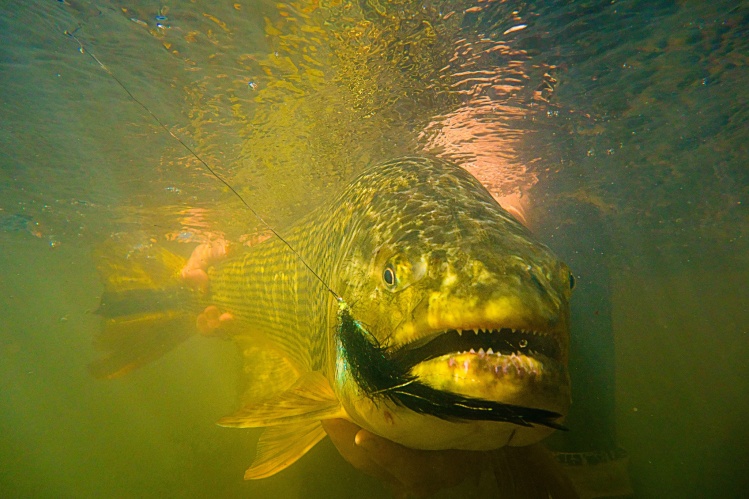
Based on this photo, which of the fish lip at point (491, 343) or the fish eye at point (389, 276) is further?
the fish eye at point (389, 276)

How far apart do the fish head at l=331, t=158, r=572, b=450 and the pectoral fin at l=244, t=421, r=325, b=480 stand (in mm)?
816

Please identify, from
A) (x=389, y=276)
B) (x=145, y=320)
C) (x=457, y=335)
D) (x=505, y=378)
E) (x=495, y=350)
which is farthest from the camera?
(x=145, y=320)

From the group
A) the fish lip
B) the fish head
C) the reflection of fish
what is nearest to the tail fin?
the reflection of fish

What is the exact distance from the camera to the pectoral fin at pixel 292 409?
2459 mm

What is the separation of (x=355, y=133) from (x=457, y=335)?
8.09 m

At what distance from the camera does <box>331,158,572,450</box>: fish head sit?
1451mm

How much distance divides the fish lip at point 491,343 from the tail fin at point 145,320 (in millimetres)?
8968

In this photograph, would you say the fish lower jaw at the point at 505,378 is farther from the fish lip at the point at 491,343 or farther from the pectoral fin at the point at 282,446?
the pectoral fin at the point at 282,446

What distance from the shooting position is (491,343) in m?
1.58

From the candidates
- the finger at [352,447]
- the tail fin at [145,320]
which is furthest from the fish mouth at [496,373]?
the tail fin at [145,320]

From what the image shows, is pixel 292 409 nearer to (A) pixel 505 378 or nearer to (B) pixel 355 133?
(A) pixel 505 378

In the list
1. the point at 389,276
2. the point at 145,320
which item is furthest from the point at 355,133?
the point at 145,320

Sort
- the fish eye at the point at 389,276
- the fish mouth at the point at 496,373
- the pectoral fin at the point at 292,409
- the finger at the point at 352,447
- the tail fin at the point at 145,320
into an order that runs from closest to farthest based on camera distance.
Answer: the fish mouth at the point at 496,373, the fish eye at the point at 389,276, the pectoral fin at the point at 292,409, the finger at the point at 352,447, the tail fin at the point at 145,320

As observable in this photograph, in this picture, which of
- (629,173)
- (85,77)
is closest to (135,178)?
(85,77)
